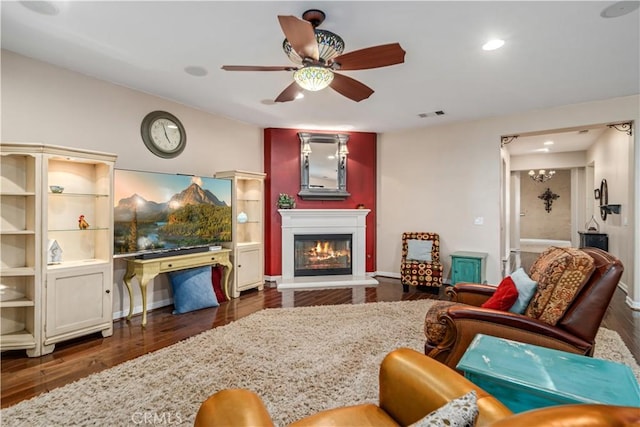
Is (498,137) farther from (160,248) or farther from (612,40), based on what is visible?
(160,248)

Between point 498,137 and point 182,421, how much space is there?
5.50 meters

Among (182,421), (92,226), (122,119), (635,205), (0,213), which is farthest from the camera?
(635,205)

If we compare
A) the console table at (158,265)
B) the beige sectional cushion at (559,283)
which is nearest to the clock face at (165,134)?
the console table at (158,265)

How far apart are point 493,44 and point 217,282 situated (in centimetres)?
439

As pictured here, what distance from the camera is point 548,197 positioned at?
12.1 m

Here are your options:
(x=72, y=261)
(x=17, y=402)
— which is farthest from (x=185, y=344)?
(x=72, y=261)

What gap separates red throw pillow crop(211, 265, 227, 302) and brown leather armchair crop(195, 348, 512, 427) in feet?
11.7

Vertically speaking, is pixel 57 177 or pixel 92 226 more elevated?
pixel 57 177

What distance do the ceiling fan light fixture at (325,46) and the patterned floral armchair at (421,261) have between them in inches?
146

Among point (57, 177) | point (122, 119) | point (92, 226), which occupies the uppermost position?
A: point (122, 119)

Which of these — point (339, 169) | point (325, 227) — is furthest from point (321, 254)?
point (339, 169)

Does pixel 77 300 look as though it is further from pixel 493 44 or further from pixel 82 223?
pixel 493 44

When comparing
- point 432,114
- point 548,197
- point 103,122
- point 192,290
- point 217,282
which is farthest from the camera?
point 548,197

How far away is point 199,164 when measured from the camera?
482 cm
